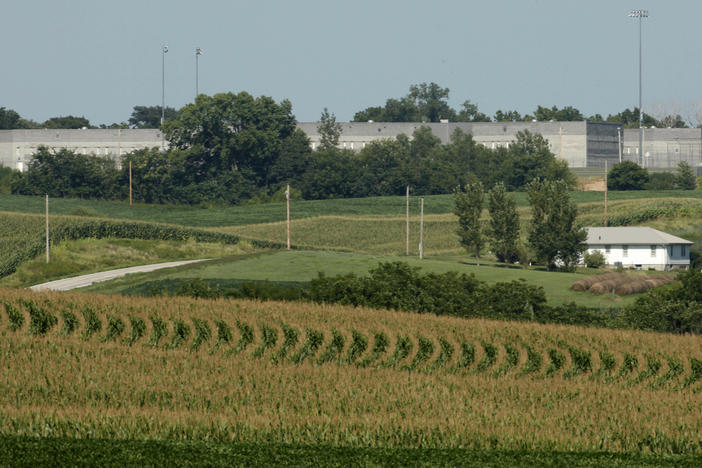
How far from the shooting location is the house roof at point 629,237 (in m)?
112

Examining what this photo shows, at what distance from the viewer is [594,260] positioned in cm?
11000

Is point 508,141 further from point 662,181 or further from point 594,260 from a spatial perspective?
point 594,260

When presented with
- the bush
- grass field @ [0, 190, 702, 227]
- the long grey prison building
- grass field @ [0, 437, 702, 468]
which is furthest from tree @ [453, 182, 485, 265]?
grass field @ [0, 437, 702, 468]

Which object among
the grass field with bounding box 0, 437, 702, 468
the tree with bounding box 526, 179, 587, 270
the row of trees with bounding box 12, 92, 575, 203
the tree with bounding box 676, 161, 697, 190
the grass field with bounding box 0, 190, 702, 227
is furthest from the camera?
the row of trees with bounding box 12, 92, 575, 203

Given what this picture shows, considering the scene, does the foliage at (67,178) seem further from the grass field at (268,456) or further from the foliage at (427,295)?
the grass field at (268,456)

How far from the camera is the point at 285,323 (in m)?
44.8

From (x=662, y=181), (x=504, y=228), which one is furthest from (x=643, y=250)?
(x=662, y=181)

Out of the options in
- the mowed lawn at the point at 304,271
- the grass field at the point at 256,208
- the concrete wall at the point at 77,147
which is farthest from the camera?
the concrete wall at the point at 77,147

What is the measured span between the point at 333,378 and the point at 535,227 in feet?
249

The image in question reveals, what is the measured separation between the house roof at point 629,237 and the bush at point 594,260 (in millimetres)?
2976

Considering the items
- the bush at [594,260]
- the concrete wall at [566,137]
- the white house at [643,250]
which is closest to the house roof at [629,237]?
the white house at [643,250]

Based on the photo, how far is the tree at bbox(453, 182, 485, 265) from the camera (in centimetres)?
11281

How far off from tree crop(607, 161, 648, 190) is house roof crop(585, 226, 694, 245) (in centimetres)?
5705

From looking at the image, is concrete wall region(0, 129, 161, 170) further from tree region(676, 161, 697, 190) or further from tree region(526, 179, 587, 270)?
tree region(526, 179, 587, 270)
